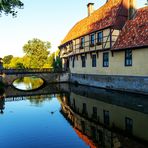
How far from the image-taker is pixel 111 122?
1362 cm

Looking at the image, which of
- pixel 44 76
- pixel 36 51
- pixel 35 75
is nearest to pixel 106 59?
A: pixel 35 75

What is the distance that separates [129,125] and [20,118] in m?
7.01

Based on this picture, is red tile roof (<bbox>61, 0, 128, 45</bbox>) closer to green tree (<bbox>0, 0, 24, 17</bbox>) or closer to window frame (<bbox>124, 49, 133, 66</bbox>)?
window frame (<bbox>124, 49, 133, 66</bbox>)

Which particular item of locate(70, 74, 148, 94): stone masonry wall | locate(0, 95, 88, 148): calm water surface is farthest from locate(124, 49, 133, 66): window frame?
locate(0, 95, 88, 148): calm water surface

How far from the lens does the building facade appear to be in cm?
2295

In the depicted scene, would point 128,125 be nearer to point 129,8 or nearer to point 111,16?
point 129,8

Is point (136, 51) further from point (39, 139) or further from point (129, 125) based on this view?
point (39, 139)

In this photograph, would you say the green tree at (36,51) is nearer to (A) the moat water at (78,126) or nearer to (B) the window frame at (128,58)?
(B) the window frame at (128,58)

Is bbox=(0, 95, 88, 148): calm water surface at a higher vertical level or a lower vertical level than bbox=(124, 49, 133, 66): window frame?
lower

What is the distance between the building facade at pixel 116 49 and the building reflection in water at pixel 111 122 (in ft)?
12.6

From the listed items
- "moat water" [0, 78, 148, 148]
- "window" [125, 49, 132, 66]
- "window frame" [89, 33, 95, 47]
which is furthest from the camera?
"window frame" [89, 33, 95, 47]

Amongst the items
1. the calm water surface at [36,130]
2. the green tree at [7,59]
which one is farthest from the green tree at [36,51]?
the green tree at [7,59]

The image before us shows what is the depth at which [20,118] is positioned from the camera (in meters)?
15.6

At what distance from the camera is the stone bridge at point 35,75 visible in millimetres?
37281
